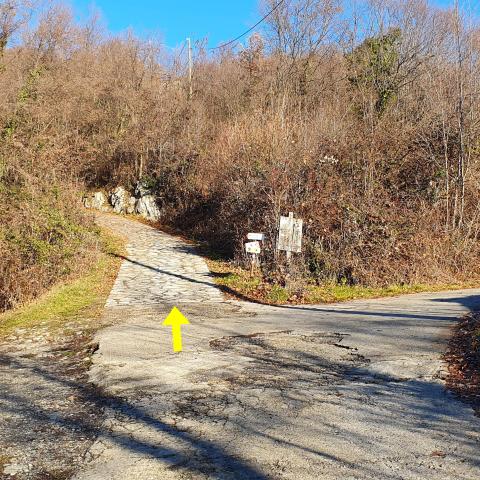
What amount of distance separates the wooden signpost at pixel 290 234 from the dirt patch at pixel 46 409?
5.93m

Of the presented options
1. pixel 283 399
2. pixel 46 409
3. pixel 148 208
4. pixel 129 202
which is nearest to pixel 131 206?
pixel 129 202

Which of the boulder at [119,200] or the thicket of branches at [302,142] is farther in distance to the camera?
the boulder at [119,200]

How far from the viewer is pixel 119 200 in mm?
27047

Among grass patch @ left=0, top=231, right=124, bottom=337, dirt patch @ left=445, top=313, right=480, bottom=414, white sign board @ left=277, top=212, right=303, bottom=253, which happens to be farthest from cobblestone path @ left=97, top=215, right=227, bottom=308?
dirt patch @ left=445, top=313, right=480, bottom=414

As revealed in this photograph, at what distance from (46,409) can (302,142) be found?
12.6 meters

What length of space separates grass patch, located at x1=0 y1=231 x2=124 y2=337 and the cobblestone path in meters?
0.34

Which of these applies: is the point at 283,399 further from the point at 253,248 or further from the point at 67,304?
the point at 253,248

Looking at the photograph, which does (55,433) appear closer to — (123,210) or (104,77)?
(123,210)

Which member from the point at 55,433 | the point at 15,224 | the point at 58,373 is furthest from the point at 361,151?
the point at 55,433

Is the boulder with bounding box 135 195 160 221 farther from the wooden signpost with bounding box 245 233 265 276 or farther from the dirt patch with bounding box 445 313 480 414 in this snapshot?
the dirt patch with bounding box 445 313 480 414

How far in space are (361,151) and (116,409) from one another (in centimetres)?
1233

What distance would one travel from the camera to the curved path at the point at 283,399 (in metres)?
4.06

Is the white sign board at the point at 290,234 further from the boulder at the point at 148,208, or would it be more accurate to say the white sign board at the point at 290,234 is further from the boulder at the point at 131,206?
the boulder at the point at 131,206

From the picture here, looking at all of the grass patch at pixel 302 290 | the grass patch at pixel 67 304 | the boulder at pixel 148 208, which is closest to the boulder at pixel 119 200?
the boulder at pixel 148 208
